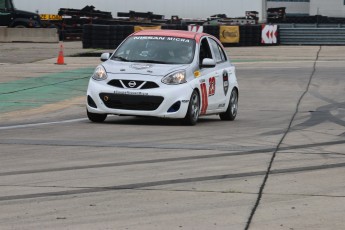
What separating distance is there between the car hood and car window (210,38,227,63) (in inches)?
62.1

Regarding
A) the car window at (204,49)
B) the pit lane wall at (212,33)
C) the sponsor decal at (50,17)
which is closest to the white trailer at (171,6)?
the sponsor decal at (50,17)

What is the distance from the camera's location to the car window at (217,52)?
1705 centimetres

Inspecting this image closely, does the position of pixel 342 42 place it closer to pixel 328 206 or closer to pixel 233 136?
pixel 233 136

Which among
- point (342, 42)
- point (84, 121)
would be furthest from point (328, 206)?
point (342, 42)

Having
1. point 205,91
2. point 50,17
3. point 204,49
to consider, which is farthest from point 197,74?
point 50,17

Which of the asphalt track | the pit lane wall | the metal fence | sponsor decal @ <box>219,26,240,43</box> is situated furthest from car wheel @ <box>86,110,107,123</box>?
the metal fence

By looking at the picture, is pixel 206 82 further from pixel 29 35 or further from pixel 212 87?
pixel 29 35

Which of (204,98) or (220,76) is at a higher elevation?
(220,76)

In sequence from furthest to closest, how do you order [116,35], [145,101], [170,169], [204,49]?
[116,35] → [204,49] → [145,101] → [170,169]

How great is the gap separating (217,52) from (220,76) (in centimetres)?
67

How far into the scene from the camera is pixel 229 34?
4391 centimetres

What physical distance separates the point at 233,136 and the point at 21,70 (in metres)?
17.1

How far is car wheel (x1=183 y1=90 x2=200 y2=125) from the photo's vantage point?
15.2 m

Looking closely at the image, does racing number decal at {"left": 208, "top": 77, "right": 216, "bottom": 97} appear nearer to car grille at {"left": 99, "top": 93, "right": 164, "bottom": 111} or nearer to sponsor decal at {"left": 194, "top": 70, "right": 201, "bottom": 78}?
sponsor decal at {"left": 194, "top": 70, "right": 201, "bottom": 78}
